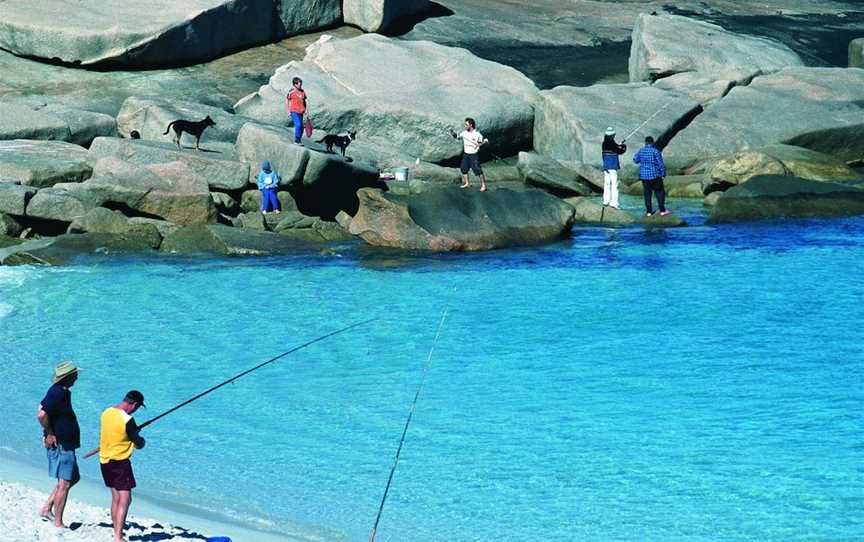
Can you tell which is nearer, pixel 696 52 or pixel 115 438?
pixel 115 438

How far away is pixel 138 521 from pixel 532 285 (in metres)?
11.2

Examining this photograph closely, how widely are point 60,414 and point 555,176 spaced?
20144 mm

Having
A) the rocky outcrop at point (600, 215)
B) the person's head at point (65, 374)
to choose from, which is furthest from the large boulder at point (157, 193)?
the person's head at point (65, 374)

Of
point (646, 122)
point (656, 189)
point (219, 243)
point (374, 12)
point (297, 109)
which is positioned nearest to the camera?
point (219, 243)

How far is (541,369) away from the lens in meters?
16.0

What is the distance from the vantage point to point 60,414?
9.88 meters

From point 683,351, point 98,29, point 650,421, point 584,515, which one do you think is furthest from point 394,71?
point 584,515

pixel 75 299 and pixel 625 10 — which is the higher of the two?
pixel 625 10

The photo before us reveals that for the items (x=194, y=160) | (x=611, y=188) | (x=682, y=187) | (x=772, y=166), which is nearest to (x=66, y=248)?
(x=194, y=160)

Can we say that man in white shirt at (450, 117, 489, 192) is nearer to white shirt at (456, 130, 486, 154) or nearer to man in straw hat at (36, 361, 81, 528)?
white shirt at (456, 130, 486, 154)

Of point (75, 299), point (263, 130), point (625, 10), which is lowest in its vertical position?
point (75, 299)

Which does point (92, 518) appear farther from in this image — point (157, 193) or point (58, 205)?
point (157, 193)

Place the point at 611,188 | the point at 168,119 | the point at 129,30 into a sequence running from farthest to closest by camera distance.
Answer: the point at 129,30 < the point at 168,119 < the point at 611,188

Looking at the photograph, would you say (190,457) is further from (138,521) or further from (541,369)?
(541,369)
